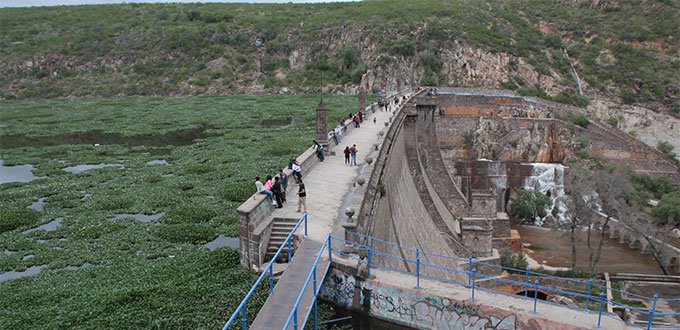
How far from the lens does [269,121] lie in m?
53.1

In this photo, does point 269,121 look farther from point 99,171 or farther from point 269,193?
point 269,193

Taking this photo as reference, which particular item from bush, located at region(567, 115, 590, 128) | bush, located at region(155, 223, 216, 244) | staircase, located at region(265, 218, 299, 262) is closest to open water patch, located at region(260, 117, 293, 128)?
bush, located at region(155, 223, 216, 244)

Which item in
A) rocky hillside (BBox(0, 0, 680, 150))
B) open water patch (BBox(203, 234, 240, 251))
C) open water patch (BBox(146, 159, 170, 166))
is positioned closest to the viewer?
open water patch (BBox(203, 234, 240, 251))

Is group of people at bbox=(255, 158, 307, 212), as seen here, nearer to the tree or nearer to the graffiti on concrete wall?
the graffiti on concrete wall

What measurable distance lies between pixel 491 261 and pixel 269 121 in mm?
31159

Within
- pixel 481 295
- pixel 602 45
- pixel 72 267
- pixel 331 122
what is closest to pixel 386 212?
pixel 481 295

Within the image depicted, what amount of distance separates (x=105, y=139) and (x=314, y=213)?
34.8 m

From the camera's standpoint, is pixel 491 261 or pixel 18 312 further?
pixel 491 261

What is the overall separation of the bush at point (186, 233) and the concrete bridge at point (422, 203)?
4.40 meters

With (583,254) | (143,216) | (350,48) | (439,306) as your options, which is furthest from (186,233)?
(350,48)

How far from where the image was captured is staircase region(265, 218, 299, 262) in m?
14.4

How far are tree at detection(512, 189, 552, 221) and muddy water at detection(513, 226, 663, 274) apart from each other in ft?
7.59

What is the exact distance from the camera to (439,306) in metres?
11.2

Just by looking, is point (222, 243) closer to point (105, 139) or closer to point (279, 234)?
point (279, 234)
